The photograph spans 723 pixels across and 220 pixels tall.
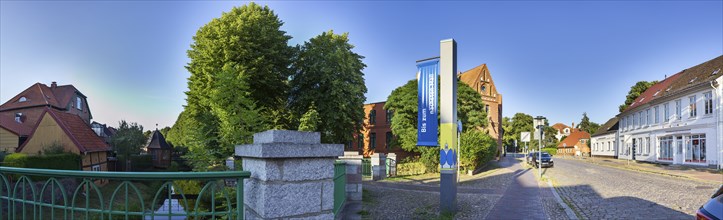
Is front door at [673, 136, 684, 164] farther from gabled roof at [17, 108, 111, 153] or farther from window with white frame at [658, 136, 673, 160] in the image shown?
gabled roof at [17, 108, 111, 153]

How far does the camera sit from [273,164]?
118 inches

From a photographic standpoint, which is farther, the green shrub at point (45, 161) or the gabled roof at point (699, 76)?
the gabled roof at point (699, 76)

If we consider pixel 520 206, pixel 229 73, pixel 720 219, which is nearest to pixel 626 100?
pixel 520 206

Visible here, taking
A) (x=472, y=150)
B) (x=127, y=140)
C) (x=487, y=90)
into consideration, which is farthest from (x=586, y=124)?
(x=127, y=140)

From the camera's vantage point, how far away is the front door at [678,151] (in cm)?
2794

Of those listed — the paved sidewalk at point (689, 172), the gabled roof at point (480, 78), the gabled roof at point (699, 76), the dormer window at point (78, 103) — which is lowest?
the paved sidewalk at point (689, 172)

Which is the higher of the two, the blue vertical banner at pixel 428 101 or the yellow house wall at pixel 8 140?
the blue vertical banner at pixel 428 101

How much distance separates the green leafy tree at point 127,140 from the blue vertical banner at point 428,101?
33836 millimetres

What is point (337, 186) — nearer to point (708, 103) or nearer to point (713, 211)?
point (713, 211)

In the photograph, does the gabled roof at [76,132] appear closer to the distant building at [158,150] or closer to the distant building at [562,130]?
the distant building at [158,150]

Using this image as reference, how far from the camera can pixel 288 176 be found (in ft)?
10.0

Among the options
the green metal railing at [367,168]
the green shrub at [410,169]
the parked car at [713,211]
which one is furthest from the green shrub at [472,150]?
the parked car at [713,211]

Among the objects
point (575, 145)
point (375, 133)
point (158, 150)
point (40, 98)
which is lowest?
point (575, 145)

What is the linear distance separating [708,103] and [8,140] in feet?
158
